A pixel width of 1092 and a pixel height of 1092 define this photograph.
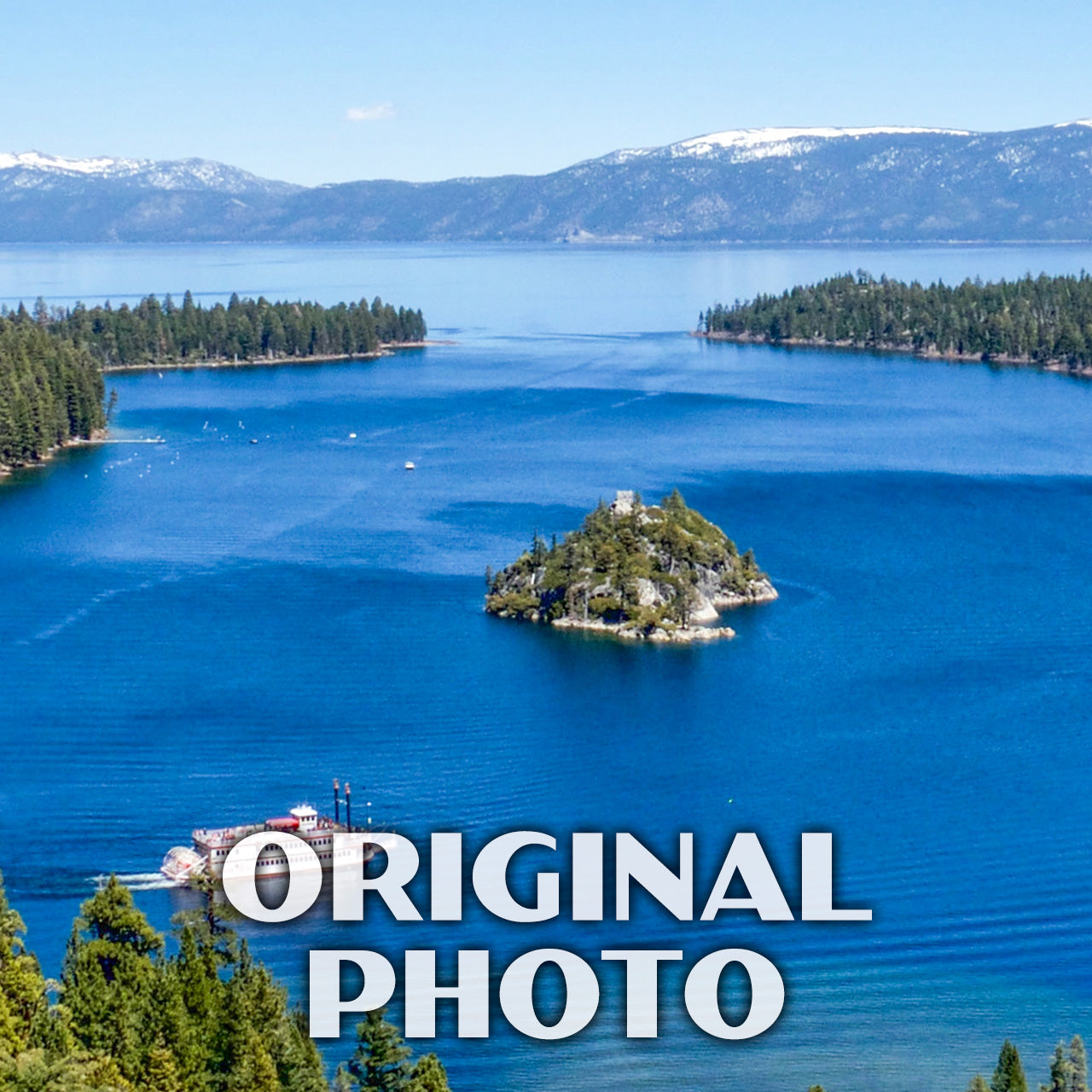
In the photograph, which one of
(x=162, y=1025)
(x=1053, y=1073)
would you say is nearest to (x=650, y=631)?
(x=1053, y=1073)

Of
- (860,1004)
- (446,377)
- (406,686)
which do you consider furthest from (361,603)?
(446,377)

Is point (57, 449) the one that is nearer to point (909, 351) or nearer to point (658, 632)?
point (658, 632)

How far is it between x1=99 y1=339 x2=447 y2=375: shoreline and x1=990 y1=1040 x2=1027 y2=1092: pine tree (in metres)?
86.6

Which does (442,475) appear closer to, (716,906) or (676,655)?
(676,655)

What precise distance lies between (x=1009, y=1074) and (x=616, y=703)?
57.0ft

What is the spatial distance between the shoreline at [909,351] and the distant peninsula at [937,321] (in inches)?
2.9

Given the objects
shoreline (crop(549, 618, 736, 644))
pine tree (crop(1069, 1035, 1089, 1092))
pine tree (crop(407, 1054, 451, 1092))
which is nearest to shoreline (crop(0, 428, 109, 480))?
shoreline (crop(549, 618, 736, 644))

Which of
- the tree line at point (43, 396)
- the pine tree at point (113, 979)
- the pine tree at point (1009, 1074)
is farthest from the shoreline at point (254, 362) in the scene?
the pine tree at point (1009, 1074)

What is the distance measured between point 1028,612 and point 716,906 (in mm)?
19920

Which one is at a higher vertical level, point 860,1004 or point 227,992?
point 227,992

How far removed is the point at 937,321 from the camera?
113 metres

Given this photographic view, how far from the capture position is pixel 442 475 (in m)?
64.0

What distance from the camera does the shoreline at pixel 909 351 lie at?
103 m

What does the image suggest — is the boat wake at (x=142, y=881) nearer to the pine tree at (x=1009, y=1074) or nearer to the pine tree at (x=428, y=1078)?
the pine tree at (x=428, y=1078)
